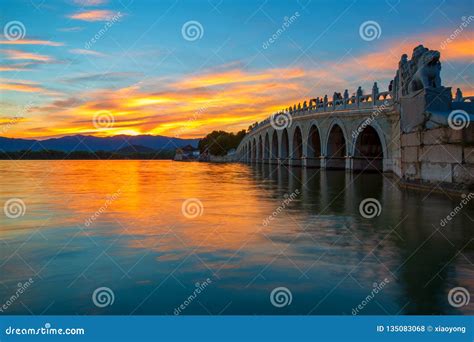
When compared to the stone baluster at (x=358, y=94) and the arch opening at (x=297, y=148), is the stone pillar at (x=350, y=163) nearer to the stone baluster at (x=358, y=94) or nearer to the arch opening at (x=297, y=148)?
the stone baluster at (x=358, y=94)

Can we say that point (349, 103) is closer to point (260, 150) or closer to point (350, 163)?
point (350, 163)

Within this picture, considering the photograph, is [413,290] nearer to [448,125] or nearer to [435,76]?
[448,125]

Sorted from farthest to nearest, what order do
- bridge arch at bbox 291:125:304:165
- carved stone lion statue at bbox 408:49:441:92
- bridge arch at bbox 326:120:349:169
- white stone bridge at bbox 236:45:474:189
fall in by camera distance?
bridge arch at bbox 291:125:304:165 → bridge arch at bbox 326:120:349:169 → carved stone lion statue at bbox 408:49:441:92 → white stone bridge at bbox 236:45:474:189

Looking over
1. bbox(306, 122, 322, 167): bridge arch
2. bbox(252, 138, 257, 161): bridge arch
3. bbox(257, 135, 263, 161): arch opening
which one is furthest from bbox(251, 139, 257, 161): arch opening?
bbox(306, 122, 322, 167): bridge arch

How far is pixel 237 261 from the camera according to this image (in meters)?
7.24

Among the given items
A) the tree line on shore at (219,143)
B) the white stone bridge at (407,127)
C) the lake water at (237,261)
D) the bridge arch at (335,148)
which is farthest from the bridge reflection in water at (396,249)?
the tree line on shore at (219,143)

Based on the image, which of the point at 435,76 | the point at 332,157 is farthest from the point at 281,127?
the point at 435,76

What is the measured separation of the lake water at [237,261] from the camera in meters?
5.39

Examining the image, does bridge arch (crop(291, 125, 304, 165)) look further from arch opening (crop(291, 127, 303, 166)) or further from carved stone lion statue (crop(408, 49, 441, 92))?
carved stone lion statue (crop(408, 49, 441, 92))

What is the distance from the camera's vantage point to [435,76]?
730 inches

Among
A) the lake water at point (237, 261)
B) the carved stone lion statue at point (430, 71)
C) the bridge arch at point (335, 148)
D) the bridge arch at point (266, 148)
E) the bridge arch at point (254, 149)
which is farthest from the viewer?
the bridge arch at point (254, 149)

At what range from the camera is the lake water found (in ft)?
17.7

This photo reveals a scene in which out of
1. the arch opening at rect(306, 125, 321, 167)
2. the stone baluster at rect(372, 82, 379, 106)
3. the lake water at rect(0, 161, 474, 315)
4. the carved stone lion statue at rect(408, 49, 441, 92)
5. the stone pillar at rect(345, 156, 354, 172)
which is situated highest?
the stone baluster at rect(372, 82, 379, 106)

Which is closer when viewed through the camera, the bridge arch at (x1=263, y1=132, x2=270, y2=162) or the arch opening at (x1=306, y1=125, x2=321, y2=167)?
the arch opening at (x1=306, y1=125, x2=321, y2=167)
